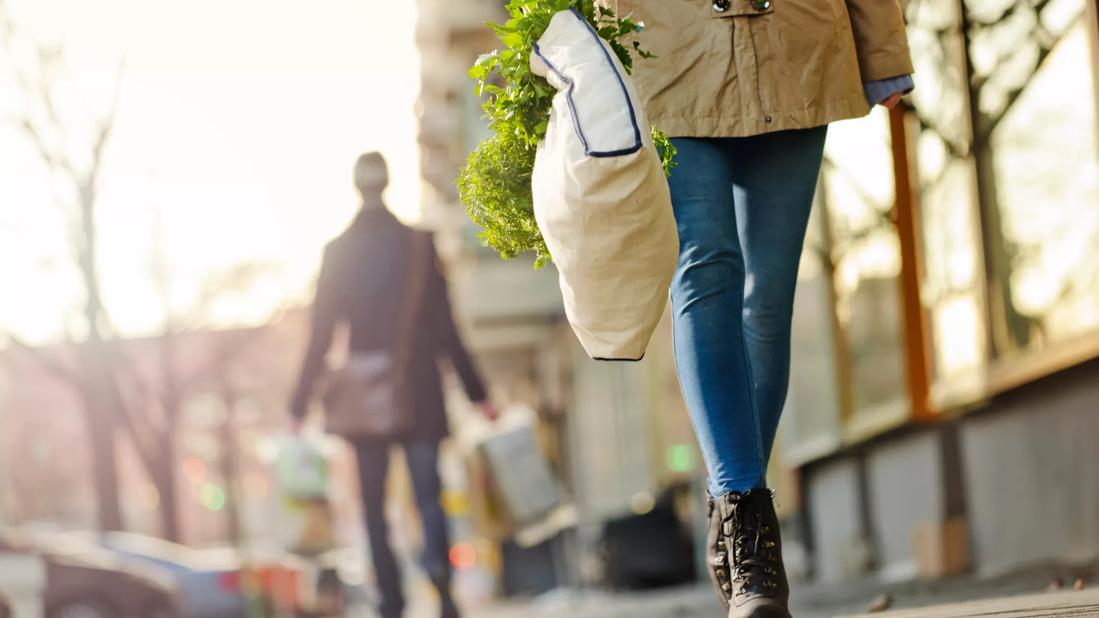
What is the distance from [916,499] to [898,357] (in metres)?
0.84

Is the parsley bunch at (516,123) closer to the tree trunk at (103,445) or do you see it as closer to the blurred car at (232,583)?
the blurred car at (232,583)

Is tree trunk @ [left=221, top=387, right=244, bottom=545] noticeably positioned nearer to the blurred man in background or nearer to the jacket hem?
the blurred man in background

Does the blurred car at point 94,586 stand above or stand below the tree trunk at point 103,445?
below

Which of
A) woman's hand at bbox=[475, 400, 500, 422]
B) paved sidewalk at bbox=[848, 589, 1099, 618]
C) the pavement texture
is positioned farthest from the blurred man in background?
paved sidewalk at bbox=[848, 589, 1099, 618]

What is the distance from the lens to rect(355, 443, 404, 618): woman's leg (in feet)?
25.9

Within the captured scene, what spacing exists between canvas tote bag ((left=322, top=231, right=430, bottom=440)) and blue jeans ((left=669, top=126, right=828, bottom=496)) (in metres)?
3.77

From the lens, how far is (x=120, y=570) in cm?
1881

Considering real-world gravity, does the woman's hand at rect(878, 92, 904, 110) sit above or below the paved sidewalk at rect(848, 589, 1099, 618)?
above

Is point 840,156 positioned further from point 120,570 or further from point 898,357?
point 120,570

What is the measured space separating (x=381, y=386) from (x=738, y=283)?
4142 mm

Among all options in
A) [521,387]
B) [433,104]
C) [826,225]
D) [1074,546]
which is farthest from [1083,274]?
[433,104]

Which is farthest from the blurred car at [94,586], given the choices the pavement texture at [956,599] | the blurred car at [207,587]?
the pavement texture at [956,599]

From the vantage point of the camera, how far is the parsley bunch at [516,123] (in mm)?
3773

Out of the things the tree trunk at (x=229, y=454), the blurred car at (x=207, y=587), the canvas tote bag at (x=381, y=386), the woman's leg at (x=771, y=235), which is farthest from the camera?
the tree trunk at (x=229, y=454)
